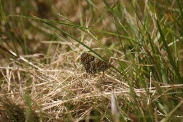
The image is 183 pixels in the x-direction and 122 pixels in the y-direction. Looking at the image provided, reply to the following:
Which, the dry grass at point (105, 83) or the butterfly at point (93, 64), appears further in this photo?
the butterfly at point (93, 64)

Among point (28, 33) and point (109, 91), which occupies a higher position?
point (28, 33)

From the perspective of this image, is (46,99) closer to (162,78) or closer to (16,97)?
(16,97)

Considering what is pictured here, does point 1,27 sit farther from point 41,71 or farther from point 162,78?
point 162,78

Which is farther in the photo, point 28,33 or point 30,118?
point 28,33

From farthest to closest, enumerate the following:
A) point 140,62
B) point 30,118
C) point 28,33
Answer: point 28,33 → point 140,62 → point 30,118

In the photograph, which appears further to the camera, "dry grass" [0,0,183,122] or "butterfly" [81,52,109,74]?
"butterfly" [81,52,109,74]

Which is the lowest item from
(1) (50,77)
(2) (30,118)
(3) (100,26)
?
(2) (30,118)

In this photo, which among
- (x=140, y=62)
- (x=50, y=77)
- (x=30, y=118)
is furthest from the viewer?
(x=50, y=77)

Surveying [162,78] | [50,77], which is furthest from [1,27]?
[162,78]
